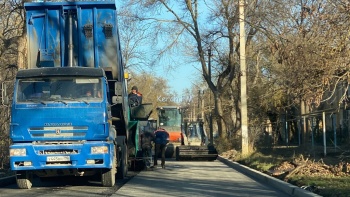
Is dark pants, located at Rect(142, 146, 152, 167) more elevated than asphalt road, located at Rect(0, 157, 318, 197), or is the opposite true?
dark pants, located at Rect(142, 146, 152, 167)

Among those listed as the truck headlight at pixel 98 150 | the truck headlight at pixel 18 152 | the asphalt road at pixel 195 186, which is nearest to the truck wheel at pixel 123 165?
the asphalt road at pixel 195 186

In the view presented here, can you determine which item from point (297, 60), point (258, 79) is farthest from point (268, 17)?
point (258, 79)

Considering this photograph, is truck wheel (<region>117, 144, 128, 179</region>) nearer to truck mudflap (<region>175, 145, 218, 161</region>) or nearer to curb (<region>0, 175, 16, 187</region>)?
curb (<region>0, 175, 16, 187</region>)

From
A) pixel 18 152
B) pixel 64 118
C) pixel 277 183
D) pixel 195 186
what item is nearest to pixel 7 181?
pixel 18 152

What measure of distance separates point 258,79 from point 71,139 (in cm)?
2805

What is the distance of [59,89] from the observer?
13977 millimetres

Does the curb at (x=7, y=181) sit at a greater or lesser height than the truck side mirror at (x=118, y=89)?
lesser

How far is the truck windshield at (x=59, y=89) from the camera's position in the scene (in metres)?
13.9

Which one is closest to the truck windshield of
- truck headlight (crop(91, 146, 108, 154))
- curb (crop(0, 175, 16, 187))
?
truck headlight (crop(91, 146, 108, 154))

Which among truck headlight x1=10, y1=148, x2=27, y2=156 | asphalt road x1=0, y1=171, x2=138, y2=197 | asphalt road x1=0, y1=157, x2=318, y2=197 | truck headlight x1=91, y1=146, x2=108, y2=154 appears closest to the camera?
asphalt road x1=0, y1=157, x2=318, y2=197

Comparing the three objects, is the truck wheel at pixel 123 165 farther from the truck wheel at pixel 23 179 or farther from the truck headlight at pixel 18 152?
the truck headlight at pixel 18 152

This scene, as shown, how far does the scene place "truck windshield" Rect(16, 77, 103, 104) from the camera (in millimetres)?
13867

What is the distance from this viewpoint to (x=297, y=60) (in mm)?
14977

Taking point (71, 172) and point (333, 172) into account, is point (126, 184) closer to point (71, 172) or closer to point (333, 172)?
point (71, 172)
